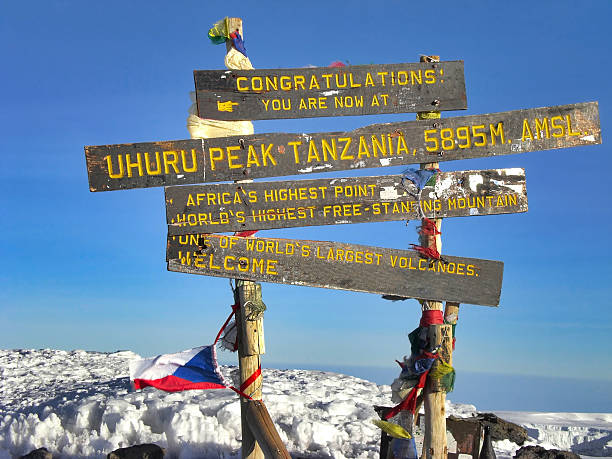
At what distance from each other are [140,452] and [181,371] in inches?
72.3

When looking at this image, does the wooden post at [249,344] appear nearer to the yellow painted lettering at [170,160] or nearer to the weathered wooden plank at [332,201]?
the weathered wooden plank at [332,201]

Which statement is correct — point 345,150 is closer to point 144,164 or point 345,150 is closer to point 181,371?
point 144,164

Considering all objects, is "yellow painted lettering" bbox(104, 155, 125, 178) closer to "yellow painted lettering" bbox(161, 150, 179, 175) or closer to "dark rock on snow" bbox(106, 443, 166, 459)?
"yellow painted lettering" bbox(161, 150, 179, 175)

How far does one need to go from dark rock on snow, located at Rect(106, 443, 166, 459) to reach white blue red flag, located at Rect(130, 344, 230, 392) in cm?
159

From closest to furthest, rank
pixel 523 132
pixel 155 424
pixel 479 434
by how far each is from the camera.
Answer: pixel 523 132 < pixel 479 434 < pixel 155 424

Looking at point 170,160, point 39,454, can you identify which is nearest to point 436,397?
point 170,160

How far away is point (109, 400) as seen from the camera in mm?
9641

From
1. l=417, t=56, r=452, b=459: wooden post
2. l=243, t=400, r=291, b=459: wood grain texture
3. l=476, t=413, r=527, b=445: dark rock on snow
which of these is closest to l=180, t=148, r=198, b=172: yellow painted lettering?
l=417, t=56, r=452, b=459: wooden post

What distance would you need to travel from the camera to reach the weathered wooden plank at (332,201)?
6.46 metres

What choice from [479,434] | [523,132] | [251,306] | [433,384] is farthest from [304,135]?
[479,434]

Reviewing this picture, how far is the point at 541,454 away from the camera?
28.2 feet

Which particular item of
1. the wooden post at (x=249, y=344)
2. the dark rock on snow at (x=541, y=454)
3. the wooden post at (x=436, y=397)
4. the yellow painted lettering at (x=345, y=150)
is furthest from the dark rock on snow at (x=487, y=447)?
the yellow painted lettering at (x=345, y=150)

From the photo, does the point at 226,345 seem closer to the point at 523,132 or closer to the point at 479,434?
the point at 479,434

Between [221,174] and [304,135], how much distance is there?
94cm
